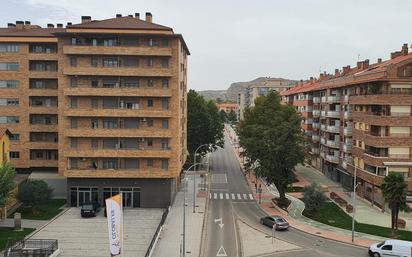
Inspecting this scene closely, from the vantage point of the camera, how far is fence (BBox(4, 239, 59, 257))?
35.7 meters

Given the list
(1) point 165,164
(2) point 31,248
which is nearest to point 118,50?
(1) point 165,164

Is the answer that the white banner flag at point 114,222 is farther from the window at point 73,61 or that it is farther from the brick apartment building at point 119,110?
the window at point 73,61

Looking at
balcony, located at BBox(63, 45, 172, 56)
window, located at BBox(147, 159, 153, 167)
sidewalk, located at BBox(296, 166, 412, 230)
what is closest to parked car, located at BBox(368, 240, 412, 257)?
sidewalk, located at BBox(296, 166, 412, 230)

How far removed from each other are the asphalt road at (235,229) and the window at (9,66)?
32.1m

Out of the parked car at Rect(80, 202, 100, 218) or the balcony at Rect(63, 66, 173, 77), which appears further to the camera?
the balcony at Rect(63, 66, 173, 77)

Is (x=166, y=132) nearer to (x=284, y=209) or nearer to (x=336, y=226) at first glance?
(x=284, y=209)

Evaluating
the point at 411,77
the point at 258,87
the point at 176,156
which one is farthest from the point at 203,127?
the point at 258,87

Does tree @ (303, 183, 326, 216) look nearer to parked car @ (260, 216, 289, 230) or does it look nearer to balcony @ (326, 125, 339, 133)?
parked car @ (260, 216, 289, 230)

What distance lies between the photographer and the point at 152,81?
2253 inches

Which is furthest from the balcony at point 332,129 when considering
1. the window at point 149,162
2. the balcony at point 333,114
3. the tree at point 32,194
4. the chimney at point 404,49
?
the tree at point 32,194

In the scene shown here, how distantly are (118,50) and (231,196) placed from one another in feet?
84.8

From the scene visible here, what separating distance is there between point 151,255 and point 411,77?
3919 centimetres

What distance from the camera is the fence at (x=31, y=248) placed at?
35.7 metres

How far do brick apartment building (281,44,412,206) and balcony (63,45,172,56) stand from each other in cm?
2581
